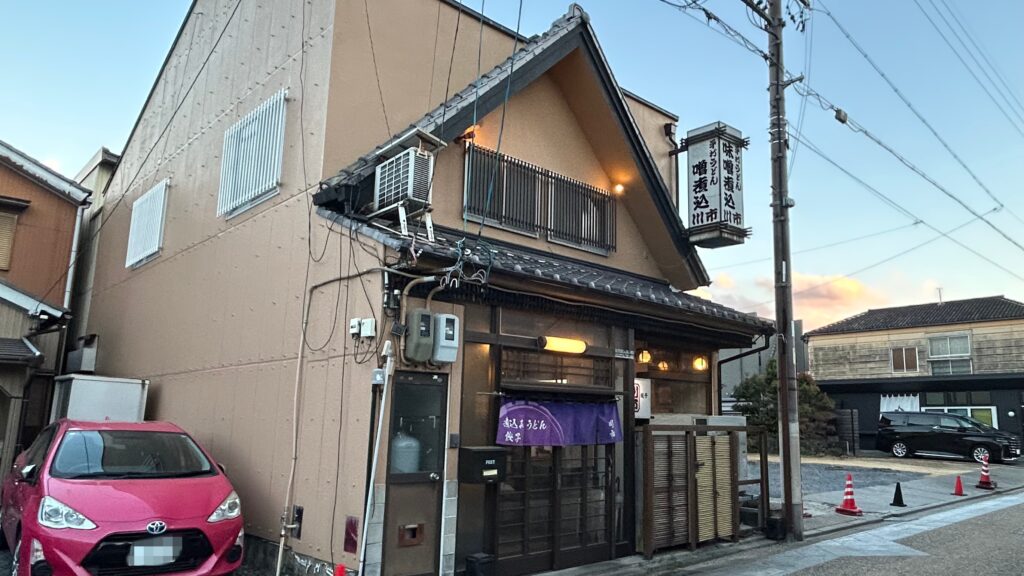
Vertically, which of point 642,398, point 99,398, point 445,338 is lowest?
point 99,398

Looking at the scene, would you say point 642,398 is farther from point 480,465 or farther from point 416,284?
point 416,284

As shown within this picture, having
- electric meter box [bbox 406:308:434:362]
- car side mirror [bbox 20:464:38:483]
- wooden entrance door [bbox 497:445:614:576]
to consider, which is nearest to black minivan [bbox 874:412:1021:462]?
wooden entrance door [bbox 497:445:614:576]

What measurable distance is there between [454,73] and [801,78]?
6034mm

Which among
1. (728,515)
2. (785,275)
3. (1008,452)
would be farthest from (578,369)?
(1008,452)

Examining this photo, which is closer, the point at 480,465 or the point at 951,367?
the point at 480,465

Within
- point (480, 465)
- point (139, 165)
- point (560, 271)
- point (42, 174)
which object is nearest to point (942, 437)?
point (560, 271)

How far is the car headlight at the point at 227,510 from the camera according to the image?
6637 mm

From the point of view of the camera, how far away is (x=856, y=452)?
87.1 ft

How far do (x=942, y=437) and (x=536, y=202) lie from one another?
858 inches

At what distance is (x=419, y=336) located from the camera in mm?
6848

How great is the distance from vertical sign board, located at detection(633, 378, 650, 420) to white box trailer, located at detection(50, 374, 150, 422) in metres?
8.28

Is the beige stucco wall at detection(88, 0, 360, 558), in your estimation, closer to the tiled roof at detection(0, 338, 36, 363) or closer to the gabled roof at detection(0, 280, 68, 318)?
the gabled roof at detection(0, 280, 68, 318)

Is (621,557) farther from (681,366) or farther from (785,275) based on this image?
(785,275)

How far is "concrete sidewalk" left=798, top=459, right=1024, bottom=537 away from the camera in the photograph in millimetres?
12234
